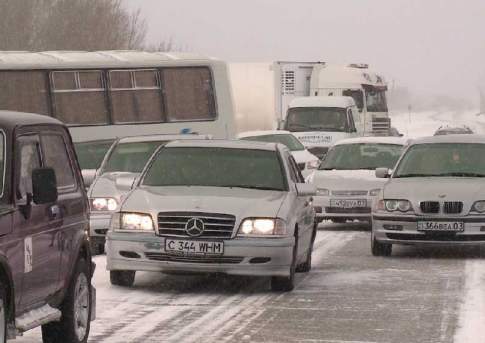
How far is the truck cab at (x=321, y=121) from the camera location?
4078cm

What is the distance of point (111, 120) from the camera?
97.3 ft

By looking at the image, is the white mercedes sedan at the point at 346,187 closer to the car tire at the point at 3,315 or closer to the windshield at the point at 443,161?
the windshield at the point at 443,161

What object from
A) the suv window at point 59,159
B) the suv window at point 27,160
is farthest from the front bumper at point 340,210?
the suv window at point 27,160

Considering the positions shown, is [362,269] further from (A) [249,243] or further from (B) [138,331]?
(B) [138,331]

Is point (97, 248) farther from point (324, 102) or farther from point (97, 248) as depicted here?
point (324, 102)

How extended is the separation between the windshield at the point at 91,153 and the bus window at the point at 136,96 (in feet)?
16.8

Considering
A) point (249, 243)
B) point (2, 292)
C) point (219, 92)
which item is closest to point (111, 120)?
point (219, 92)

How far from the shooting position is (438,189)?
19094 mm

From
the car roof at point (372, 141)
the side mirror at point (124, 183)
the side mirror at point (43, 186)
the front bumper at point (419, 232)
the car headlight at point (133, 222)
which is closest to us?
the side mirror at point (43, 186)

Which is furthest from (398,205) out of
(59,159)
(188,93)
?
(188,93)

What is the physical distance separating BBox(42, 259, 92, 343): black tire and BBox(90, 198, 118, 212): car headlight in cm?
861

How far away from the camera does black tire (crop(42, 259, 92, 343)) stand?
10.4 m

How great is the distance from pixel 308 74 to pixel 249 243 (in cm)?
3525

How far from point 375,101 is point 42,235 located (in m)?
39.6
